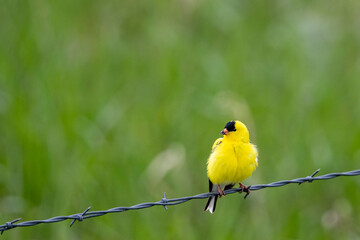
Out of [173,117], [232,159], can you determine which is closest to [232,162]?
[232,159]

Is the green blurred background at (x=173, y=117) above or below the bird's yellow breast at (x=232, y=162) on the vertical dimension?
above

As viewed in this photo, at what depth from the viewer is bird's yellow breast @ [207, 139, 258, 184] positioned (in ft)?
11.9

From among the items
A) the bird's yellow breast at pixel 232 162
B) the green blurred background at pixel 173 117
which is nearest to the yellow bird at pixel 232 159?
the bird's yellow breast at pixel 232 162

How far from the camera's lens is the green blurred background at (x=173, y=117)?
4738 millimetres

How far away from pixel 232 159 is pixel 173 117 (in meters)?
1.91

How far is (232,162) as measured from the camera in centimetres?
361

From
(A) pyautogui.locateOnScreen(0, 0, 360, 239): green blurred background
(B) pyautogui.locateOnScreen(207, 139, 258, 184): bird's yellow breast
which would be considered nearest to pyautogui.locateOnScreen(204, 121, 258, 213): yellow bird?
(B) pyautogui.locateOnScreen(207, 139, 258, 184): bird's yellow breast

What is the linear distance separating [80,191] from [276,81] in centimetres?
265

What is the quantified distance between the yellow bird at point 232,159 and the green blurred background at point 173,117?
828 millimetres

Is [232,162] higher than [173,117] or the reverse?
the reverse

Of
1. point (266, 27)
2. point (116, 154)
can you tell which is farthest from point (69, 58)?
point (266, 27)

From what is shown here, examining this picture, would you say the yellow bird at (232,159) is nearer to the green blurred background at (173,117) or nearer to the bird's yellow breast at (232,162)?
the bird's yellow breast at (232,162)

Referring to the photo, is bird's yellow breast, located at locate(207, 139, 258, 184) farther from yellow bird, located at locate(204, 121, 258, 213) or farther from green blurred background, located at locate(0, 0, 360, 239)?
green blurred background, located at locate(0, 0, 360, 239)

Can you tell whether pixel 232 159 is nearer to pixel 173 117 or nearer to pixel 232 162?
pixel 232 162
